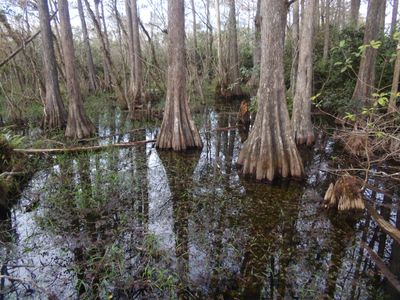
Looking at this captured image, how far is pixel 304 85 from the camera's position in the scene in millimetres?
7180

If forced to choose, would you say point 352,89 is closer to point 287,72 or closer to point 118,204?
point 287,72

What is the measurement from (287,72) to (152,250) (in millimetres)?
12605

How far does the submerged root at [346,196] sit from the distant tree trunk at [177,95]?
3935mm

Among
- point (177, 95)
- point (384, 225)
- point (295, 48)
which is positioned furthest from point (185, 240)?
point (295, 48)

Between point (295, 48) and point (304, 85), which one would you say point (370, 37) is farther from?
point (304, 85)

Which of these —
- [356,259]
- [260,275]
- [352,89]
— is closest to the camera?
[260,275]

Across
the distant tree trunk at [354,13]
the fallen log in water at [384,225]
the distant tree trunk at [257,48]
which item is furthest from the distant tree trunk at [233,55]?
the fallen log in water at [384,225]

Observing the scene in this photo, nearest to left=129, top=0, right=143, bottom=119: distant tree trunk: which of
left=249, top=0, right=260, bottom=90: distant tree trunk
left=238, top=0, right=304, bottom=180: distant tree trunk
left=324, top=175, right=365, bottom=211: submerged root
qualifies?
left=249, top=0, right=260, bottom=90: distant tree trunk

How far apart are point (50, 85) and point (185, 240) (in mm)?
8224

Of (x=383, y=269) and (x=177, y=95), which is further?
(x=177, y=95)

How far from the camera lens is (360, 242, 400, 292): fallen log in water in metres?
2.80

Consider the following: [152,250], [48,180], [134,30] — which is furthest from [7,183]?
[134,30]

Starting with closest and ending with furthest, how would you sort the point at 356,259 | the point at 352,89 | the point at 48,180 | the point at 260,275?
the point at 260,275 < the point at 356,259 < the point at 48,180 < the point at 352,89

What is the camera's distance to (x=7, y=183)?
15.3ft
